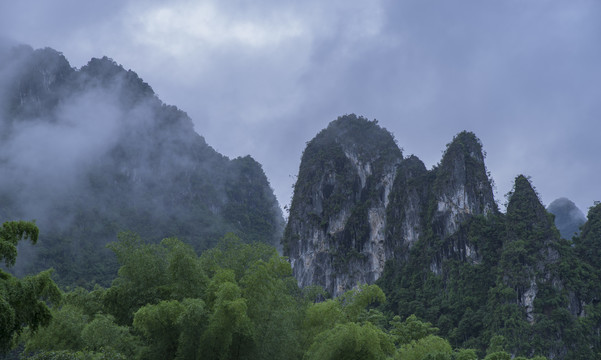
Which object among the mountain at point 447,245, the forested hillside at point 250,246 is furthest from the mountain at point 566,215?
the mountain at point 447,245

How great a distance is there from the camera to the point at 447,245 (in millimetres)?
42406

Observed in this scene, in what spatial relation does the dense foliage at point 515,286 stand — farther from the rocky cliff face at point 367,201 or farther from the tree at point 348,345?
the tree at point 348,345

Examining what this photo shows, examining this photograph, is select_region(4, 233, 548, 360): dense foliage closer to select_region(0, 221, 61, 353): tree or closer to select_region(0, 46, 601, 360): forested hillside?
select_region(0, 46, 601, 360): forested hillside

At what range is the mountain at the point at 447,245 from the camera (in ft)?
106

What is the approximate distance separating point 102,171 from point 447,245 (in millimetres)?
46640

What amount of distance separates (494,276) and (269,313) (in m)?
34.2

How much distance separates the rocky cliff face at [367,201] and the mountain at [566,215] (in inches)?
1322

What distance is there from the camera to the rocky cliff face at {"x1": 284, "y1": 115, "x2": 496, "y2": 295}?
44.9 meters

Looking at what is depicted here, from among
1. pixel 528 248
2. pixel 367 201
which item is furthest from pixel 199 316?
pixel 367 201

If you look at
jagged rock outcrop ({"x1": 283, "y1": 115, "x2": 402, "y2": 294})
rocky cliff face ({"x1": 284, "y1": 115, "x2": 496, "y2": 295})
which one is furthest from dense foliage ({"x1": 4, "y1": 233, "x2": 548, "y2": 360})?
jagged rock outcrop ({"x1": 283, "y1": 115, "x2": 402, "y2": 294})

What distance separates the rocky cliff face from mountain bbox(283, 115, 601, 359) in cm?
11

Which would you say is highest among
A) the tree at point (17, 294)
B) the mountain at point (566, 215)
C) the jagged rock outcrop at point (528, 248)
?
the mountain at point (566, 215)

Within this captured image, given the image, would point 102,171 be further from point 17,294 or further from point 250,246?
point 17,294

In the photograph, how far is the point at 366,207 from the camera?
50.9 m
